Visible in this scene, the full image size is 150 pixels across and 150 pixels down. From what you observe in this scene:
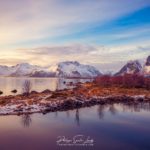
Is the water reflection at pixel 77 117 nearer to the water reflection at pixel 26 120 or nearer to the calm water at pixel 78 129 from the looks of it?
the calm water at pixel 78 129

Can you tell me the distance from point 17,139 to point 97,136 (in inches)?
344

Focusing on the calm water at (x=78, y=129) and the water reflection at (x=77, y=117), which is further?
the water reflection at (x=77, y=117)

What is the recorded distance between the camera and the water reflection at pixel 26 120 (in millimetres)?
34125

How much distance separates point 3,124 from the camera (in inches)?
1335

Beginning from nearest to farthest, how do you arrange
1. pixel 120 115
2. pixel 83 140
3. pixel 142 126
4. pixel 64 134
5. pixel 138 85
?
pixel 83 140 → pixel 64 134 → pixel 142 126 → pixel 120 115 → pixel 138 85

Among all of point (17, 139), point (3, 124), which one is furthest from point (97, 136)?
point (3, 124)

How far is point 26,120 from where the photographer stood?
36.4 meters

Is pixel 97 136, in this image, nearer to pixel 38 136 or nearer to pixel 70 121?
pixel 38 136

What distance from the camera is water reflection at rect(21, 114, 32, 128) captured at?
112 ft
